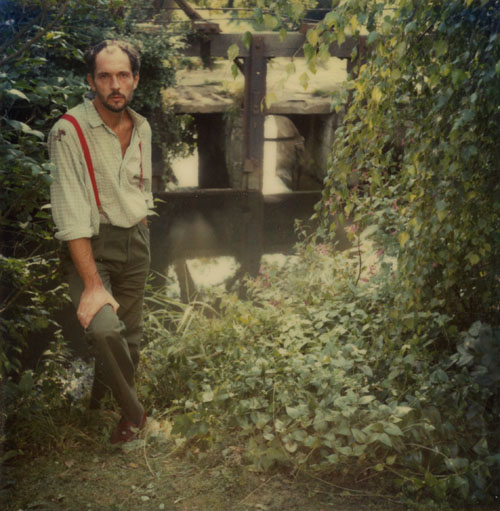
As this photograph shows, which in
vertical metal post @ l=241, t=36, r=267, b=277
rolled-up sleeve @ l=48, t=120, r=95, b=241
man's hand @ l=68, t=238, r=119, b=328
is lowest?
vertical metal post @ l=241, t=36, r=267, b=277

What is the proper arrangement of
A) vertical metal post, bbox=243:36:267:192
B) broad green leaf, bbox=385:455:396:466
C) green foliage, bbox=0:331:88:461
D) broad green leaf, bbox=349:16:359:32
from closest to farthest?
broad green leaf, bbox=349:16:359:32 < broad green leaf, bbox=385:455:396:466 < green foliage, bbox=0:331:88:461 < vertical metal post, bbox=243:36:267:192

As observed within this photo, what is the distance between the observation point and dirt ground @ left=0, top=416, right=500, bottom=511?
2.94 metres

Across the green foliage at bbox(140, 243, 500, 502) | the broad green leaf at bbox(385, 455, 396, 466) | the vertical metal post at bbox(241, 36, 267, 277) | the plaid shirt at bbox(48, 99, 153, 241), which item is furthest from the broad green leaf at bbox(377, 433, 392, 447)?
the vertical metal post at bbox(241, 36, 267, 277)

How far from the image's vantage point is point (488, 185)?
2977 mm

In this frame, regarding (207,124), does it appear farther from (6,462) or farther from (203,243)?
(6,462)

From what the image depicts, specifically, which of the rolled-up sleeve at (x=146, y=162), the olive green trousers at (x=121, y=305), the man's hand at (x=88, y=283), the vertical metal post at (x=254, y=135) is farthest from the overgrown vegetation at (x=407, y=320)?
the vertical metal post at (x=254, y=135)

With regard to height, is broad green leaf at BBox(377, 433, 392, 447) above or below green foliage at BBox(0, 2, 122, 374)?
below

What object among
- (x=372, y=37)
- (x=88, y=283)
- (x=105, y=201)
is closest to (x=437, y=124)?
(x=372, y=37)

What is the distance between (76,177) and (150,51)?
969 cm

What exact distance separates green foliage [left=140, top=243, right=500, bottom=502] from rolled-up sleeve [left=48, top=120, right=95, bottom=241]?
3.36 feet

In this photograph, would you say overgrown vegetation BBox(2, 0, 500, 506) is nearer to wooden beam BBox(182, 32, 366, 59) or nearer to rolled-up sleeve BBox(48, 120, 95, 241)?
rolled-up sleeve BBox(48, 120, 95, 241)

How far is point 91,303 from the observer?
3.04 meters

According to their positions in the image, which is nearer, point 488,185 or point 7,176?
point 488,185

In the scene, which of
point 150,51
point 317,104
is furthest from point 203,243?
point 317,104
